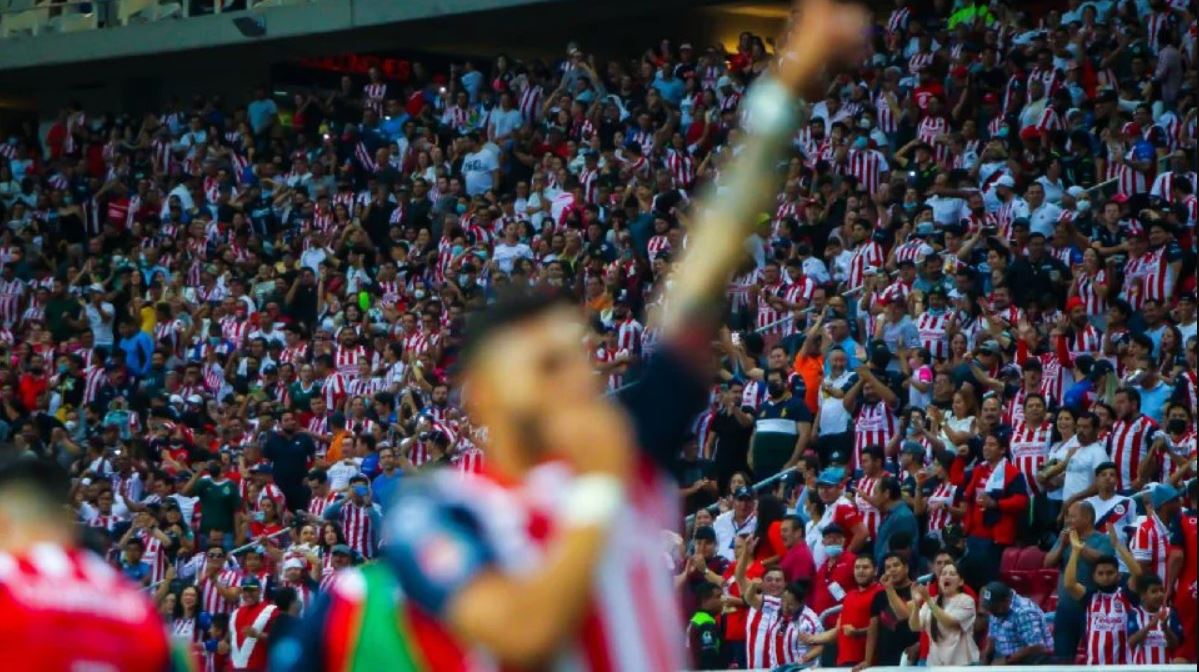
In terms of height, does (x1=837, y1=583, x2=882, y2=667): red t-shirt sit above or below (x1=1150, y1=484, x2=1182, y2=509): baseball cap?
below

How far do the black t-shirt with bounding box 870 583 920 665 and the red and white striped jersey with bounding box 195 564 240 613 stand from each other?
20.0 feet

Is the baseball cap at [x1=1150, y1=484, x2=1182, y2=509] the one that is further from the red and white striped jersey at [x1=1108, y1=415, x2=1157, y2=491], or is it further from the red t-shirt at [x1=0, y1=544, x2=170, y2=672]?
the red t-shirt at [x1=0, y1=544, x2=170, y2=672]

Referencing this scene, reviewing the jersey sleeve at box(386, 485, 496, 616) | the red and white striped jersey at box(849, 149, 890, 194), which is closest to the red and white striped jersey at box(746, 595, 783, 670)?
the red and white striped jersey at box(849, 149, 890, 194)

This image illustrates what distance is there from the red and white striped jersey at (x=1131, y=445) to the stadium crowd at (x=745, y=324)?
0.03 metres

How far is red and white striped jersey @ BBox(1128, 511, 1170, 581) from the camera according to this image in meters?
12.3

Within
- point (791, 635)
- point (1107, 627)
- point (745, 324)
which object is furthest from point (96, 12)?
point (1107, 627)

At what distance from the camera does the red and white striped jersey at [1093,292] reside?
15.3m

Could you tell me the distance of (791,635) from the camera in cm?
1311

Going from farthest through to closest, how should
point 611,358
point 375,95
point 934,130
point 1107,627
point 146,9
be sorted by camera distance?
1. point 146,9
2. point 375,95
3. point 934,130
4. point 611,358
5. point 1107,627

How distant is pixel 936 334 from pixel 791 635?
140 inches

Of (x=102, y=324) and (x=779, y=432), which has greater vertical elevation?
(x=102, y=324)

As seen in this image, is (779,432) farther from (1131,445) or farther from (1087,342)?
(1131,445)

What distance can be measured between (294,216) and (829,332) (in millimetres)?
9974

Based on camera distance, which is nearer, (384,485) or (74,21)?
A: (384,485)
